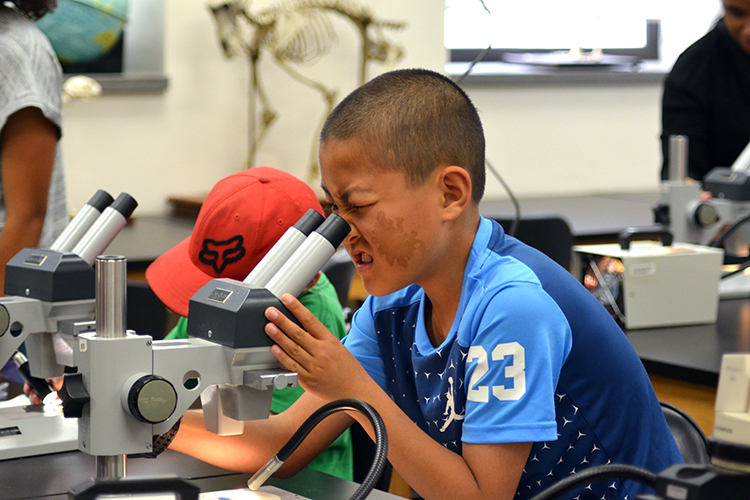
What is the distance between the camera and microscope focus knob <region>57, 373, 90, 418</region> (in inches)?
30.0

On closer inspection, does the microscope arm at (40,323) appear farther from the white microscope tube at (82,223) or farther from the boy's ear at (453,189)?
the boy's ear at (453,189)

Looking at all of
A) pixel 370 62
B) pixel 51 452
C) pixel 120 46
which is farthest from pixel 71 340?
pixel 370 62

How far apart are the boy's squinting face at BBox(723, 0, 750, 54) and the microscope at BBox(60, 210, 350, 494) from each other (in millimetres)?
2142

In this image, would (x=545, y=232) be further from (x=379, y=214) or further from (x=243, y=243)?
(x=379, y=214)

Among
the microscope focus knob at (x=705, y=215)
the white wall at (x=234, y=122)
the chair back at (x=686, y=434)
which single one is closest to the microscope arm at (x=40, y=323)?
the chair back at (x=686, y=434)

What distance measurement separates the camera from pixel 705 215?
228 centimetres

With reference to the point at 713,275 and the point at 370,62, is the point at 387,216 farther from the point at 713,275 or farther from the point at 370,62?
the point at 370,62

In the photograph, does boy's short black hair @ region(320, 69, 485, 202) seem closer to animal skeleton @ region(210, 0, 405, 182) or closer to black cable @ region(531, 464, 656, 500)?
black cable @ region(531, 464, 656, 500)

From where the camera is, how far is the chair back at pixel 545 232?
242 centimetres

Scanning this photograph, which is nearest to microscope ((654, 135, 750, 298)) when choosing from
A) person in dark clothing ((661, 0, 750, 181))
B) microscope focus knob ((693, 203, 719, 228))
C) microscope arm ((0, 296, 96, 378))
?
microscope focus knob ((693, 203, 719, 228))

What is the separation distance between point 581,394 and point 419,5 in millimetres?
2733

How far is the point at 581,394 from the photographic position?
1022mm

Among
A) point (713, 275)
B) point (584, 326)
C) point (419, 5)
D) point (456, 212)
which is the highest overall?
point (419, 5)

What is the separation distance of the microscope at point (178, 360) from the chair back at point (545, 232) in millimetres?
1651
